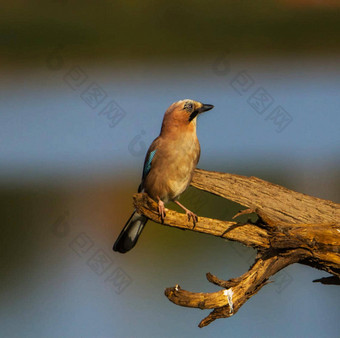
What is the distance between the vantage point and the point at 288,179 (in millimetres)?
12180

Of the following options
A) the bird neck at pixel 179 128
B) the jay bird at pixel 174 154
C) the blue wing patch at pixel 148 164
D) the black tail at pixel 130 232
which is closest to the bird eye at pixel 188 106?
the jay bird at pixel 174 154

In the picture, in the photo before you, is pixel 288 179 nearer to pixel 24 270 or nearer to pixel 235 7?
pixel 235 7

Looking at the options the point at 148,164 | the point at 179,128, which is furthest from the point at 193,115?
the point at 148,164

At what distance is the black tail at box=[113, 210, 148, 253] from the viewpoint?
217 inches

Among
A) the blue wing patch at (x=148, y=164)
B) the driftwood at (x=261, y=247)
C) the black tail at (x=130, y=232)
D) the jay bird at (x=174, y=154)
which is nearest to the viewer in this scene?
the driftwood at (x=261, y=247)

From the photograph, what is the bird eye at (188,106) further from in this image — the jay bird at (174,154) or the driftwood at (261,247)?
the driftwood at (261,247)

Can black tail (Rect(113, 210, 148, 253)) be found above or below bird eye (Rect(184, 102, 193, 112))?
below

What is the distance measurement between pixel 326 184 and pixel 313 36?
9.37ft

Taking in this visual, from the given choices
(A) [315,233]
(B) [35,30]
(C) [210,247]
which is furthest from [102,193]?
(A) [315,233]

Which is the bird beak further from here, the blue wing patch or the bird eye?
the blue wing patch

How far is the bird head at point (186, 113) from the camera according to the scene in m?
5.15

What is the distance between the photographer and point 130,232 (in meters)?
5.52

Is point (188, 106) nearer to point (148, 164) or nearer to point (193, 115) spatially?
point (193, 115)

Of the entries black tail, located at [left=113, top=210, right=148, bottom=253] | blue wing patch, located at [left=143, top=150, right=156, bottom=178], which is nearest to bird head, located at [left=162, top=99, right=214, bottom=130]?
blue wing patch, located at [left=143, top=150, right=156, bottom=178]
